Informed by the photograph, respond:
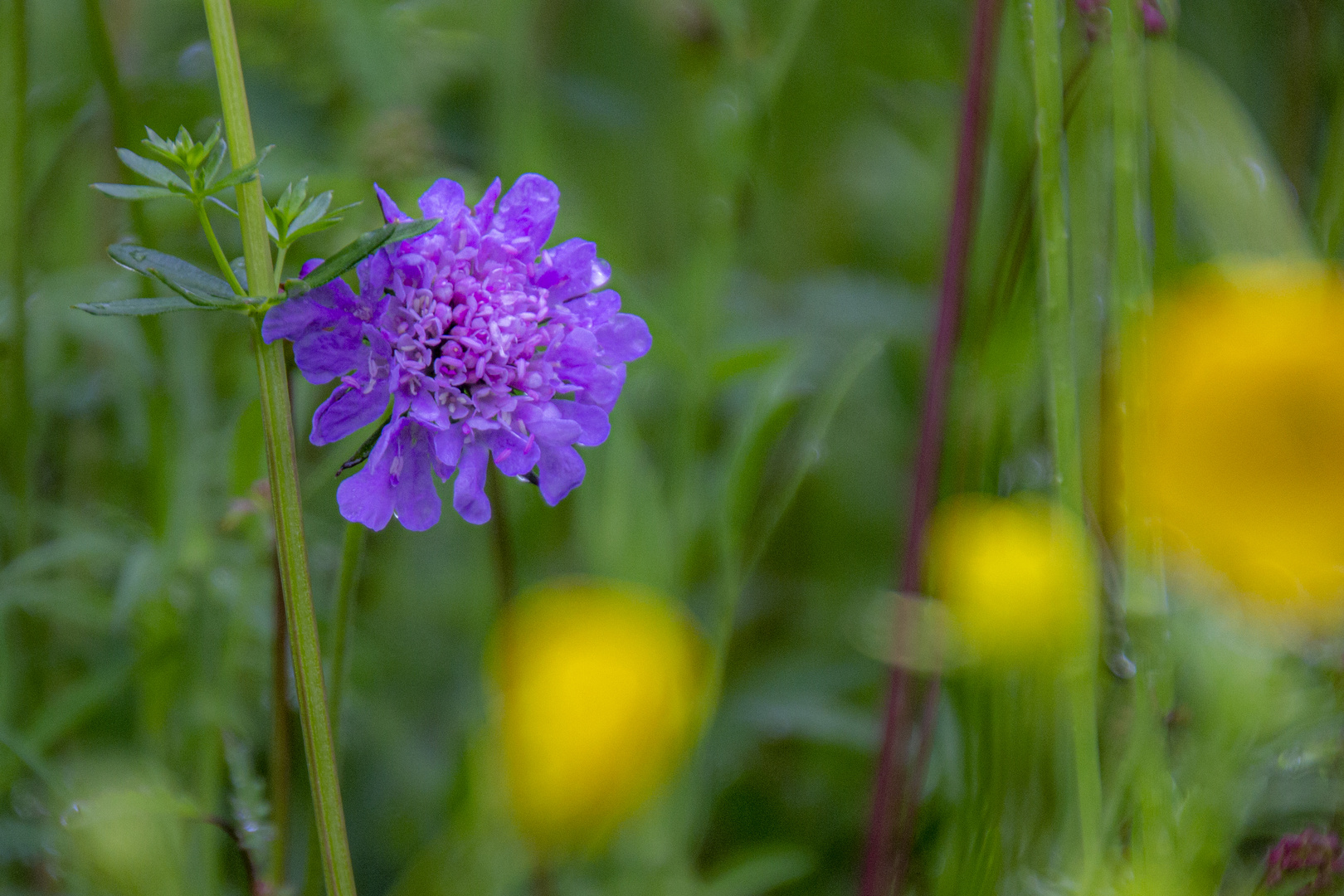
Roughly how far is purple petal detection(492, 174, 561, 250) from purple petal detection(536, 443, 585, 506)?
0.08 meters

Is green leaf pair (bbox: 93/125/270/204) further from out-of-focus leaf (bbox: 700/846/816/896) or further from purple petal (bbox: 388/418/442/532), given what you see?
out-of-focus leaf (bbox: 700/846/816/896)

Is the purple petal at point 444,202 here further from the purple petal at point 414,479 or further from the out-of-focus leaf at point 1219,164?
the out-of-focus leaf at point 1219,164

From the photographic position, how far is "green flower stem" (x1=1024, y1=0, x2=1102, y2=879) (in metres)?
0.46

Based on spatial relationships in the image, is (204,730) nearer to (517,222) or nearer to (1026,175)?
(517,222)

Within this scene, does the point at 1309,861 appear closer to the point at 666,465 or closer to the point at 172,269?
the point at 172,269

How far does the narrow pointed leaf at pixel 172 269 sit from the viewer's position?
348mm

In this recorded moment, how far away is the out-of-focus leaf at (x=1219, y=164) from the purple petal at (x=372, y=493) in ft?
1.71

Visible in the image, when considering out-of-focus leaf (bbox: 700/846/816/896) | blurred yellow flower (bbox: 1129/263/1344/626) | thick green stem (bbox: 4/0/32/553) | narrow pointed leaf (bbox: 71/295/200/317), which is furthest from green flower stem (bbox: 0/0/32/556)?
blurred yellow flower (bbox: 1129/263/1344/626)

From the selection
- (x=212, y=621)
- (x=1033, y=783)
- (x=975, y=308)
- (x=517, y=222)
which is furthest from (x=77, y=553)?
(x=975, y=308)

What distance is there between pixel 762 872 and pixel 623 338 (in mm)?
421

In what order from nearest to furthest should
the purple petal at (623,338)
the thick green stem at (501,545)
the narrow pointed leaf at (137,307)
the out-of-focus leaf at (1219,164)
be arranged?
the narrow pointed leaf at (137,307)
the purple petal at (623,338)
the thick green stem at (501,545)
the out-of-focus leaf at (1219,164)

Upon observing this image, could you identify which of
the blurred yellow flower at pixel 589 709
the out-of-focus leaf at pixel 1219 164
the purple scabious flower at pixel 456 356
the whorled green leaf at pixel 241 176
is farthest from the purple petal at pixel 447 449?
the out-of-focus leaf at pixel 1219 164

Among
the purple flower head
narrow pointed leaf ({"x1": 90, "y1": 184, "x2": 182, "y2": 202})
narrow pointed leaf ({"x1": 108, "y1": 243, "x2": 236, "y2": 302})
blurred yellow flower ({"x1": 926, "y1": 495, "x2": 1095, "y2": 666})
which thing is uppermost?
narrow pointed leaf ({"x1": 90, "y1": 184, "x2": 182, "y2": 202})

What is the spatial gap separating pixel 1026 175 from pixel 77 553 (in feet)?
1.98
